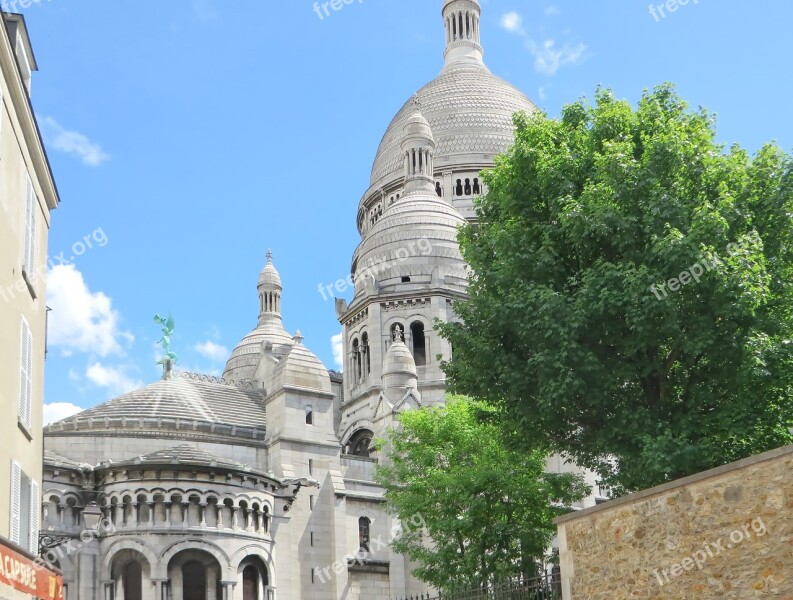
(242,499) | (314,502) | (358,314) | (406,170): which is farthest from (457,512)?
(406,170)

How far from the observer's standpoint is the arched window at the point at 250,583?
43.5 m

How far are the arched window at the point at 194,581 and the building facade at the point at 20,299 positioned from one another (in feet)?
60.6

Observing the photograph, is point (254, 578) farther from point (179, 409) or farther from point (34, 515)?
point (34, 515)

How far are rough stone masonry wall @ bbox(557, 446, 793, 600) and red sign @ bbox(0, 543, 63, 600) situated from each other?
33.2ft

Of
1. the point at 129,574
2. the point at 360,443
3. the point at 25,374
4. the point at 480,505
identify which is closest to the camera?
the point at 25,374

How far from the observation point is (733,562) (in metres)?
19.0

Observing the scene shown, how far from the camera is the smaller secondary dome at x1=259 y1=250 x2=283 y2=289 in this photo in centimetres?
8175

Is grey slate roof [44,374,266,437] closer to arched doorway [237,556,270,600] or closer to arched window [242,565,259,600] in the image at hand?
arched doorway [237,556,270,600]

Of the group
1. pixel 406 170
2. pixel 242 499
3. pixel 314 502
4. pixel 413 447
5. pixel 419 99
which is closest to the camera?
pixel 413 447

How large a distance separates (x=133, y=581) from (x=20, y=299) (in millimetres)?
22155

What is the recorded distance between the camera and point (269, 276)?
82.1 metres

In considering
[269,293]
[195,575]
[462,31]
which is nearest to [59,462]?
[195,575]

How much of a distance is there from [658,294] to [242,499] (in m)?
24.2

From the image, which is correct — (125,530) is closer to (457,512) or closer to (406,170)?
(457,512)
